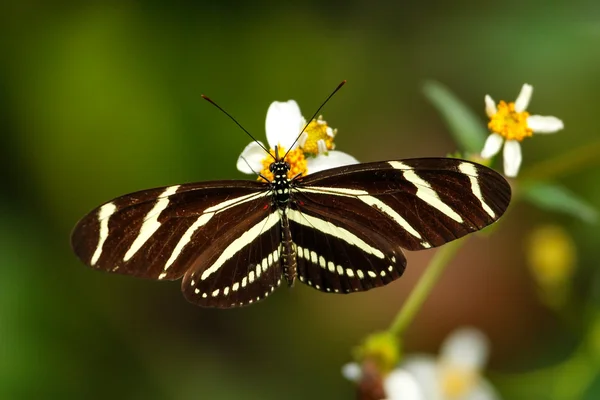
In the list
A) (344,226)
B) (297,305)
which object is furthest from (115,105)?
(344,226)

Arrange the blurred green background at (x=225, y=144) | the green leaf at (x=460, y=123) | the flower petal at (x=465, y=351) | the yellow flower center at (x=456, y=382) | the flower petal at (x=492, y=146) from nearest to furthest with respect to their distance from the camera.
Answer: the flower petal at (x=492, y=146) → the green leaf at (x=460, y=123) → the yellow flower center at (x=456, y=382) → the flower petal at (x=465, y=351) → the blurred green background at (x=225, y=144)

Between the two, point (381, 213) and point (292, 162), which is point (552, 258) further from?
point (292, 162)

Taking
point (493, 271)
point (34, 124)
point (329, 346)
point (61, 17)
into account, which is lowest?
point (329, 346)

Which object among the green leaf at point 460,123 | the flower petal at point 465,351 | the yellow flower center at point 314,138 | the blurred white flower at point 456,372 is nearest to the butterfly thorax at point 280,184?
the yellow flower center at point 314,138

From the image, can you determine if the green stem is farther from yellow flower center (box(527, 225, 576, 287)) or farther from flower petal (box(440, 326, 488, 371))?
yellow flower center (box(527, 225, 576, 287))

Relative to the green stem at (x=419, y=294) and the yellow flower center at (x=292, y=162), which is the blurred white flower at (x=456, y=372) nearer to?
the green stem at (x=419, y=294)

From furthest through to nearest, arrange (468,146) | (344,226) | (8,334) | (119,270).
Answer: (8,334)
(468,146)
(344,226)
(119,270)

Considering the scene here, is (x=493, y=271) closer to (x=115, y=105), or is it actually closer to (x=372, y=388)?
(x=372, y=388)

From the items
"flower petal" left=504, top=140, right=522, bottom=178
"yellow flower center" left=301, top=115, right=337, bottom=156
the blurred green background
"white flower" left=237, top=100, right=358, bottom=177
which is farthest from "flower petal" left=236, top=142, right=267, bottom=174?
the blurred green background
